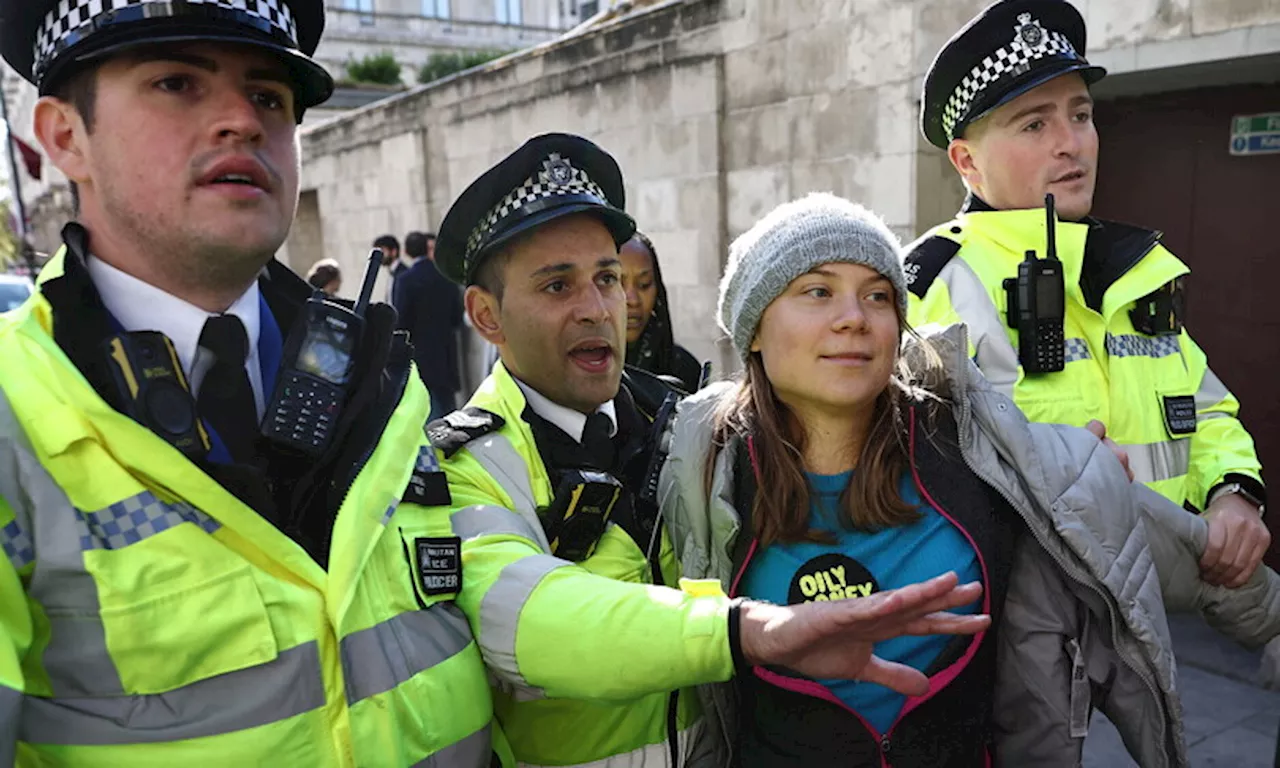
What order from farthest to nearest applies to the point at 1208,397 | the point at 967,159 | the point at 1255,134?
the point at 1255,134, the point at 967,159, the point at 1208,397

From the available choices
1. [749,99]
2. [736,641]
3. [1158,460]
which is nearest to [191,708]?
[736,641]

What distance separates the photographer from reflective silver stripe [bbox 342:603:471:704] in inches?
50.7

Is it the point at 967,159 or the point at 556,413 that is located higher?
the point at 967,159

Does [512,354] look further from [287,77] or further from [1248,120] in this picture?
[1248,120]

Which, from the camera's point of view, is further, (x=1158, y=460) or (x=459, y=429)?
(x=1158, y=460)

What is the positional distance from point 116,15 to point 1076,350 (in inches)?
83.0

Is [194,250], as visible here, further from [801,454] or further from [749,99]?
[749,99]

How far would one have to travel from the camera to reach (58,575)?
111cm

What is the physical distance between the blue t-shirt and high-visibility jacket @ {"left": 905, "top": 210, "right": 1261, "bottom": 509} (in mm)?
619

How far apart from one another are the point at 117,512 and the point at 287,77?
2.57 feet

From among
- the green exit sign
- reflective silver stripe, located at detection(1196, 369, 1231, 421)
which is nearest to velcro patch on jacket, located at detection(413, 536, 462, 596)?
reflective silver stripe, located at detection(1196, 369, 1231, 421)

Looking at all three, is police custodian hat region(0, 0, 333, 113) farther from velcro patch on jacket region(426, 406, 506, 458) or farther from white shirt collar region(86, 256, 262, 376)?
velcro patch on jacket region(426, 406, 506, 458)

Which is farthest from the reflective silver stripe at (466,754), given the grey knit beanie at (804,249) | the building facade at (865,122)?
the building facade at (865,122)

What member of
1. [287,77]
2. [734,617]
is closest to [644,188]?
[287,77]
